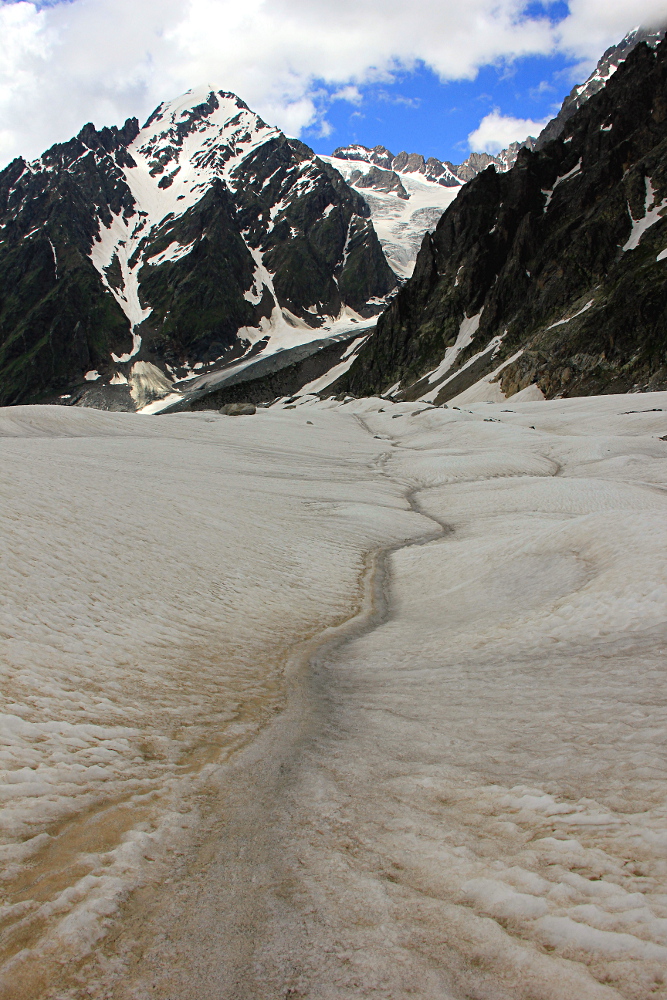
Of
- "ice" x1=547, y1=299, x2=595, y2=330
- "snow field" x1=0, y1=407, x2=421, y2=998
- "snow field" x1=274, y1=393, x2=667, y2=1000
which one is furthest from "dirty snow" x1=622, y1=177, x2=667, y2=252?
"snow field" x1=274, y1=393, x2=667, y2=1000

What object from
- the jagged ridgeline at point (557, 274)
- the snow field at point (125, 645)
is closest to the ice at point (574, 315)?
the jagged ridgeline at point (557, 274)

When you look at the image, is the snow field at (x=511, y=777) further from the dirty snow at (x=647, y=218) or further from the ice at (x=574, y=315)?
the dirty snow at (x=647, y=218)

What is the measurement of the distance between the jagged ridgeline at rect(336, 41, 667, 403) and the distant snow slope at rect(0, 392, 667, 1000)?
76.3 m

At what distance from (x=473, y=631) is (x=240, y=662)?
4773mm

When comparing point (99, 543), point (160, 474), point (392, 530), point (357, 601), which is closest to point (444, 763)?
point (357, 601)

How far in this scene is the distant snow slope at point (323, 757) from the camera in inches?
163

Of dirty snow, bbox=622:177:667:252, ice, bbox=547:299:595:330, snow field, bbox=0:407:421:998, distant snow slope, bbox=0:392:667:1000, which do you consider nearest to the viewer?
distant snow slope, bbox=0:392:667:1000

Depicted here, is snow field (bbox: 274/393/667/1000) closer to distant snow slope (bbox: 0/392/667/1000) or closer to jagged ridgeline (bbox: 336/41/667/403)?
distant snow slope (bbox: 0/392/667/1000)

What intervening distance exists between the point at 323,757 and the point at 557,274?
129m

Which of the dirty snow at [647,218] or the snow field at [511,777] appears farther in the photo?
the dirty snow at [647,218]

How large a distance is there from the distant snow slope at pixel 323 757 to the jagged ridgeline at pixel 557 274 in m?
76.3

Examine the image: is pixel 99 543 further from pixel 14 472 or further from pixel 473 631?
pixel 473 631

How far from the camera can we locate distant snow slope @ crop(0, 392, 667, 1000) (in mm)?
4141

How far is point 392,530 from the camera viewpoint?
20.6 metres
